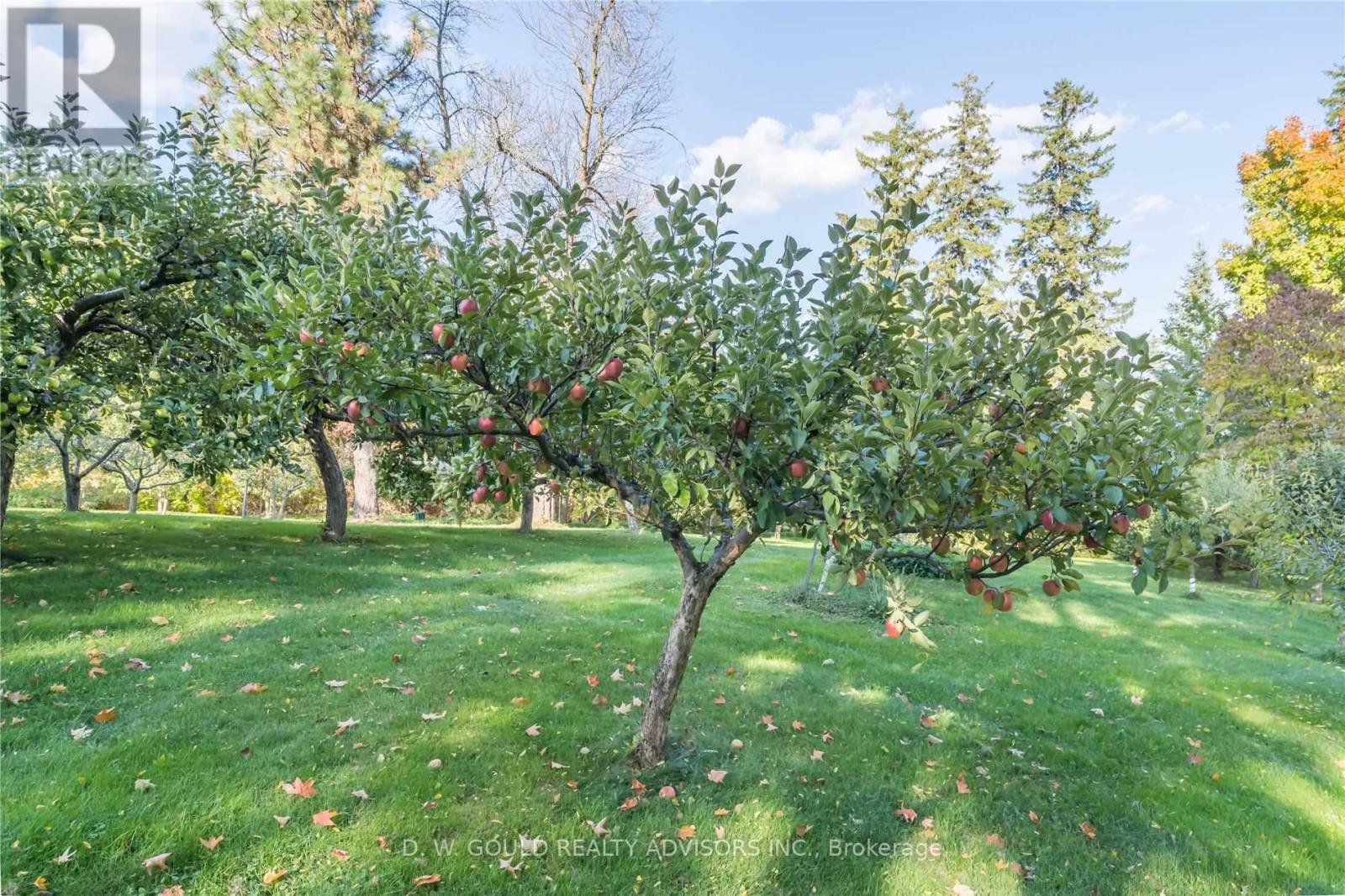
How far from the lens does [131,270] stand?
5605 millimetres

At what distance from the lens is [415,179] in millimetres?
13375

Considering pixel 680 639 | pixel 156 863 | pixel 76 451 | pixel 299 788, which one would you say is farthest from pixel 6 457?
pixel 680 639

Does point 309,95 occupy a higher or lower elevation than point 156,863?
higher

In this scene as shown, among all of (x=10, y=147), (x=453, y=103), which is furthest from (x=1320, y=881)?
(x=453, y=103)

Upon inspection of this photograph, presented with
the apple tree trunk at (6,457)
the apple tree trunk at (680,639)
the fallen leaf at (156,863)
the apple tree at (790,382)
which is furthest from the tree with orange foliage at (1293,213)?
the apple tree trunk at (6,457)

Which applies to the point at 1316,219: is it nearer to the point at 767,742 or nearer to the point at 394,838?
the point at 767,742

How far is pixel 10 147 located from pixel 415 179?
27.4 ft

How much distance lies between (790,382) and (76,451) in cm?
716

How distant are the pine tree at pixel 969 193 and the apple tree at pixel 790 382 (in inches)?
805

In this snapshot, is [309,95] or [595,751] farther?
[309,95]

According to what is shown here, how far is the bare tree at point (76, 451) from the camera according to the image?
626 cm

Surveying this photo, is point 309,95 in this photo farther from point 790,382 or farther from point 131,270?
point 790,382

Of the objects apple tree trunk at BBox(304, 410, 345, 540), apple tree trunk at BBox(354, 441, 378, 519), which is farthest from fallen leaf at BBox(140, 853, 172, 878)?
apple tree trunk at BBox(354, 441, 378, 519)

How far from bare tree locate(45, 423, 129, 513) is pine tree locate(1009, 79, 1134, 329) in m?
23.9
